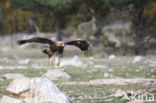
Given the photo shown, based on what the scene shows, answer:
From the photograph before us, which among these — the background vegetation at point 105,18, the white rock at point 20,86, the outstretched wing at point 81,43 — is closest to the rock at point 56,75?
the outstretched wing at point 81,43

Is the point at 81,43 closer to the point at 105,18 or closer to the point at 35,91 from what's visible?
the point at 35,91

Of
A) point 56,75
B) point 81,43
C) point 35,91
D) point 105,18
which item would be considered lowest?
point 35,91

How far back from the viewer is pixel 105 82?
9.23m

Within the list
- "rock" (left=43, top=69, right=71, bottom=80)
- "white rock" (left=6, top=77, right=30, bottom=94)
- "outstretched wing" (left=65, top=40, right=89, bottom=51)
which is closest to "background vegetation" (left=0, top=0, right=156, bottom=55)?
"rock" (left=43, top=69, right=71, bottom=80)

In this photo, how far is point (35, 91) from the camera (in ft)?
19.2

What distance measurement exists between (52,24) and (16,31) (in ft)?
15.7

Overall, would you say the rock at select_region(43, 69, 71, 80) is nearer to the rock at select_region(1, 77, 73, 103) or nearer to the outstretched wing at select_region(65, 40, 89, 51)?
the outstretched wing at select_region(65, 40, 89, 51)

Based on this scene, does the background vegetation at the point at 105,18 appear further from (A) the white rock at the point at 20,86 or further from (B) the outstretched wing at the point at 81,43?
A: (A) the white rock at the point at 20,86

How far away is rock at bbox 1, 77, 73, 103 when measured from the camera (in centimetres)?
571

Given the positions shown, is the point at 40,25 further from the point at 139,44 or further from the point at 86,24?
the point at 139,44

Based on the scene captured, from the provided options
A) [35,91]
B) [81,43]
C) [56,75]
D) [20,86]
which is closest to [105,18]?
[56,75]

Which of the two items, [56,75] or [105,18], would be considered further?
[105,18]

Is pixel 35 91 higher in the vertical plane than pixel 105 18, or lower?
lower

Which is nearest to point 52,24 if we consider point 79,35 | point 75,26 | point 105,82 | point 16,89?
point 75,26
